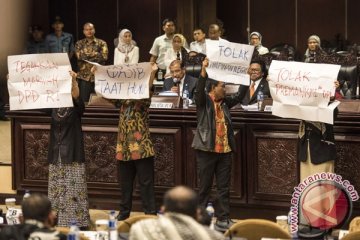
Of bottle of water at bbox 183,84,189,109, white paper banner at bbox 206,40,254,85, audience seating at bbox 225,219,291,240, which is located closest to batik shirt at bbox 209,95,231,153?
white paper banner at bbox 206,40,254,85

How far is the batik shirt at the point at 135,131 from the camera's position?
7570 millimetres

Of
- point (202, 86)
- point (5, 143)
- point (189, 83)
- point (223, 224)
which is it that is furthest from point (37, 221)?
point (5, 143)

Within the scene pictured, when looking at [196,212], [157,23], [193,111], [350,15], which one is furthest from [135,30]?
[196,212]

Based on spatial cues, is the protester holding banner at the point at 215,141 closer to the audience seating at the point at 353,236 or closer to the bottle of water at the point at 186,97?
the bottle of water at the point at 186,97

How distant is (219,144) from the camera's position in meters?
7.37

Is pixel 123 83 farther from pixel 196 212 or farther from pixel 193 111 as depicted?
pixel 196 212

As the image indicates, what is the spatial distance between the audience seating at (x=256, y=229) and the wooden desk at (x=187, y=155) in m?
2.65

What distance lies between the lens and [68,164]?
7.48 meters

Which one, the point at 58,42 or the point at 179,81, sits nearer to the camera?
the point at 179,81

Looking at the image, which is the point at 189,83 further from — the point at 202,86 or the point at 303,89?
the point at 303,89

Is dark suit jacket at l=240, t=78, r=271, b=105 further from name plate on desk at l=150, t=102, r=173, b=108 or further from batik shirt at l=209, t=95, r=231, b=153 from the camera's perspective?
batik shirt at l=209, t=95, r=231, b=153

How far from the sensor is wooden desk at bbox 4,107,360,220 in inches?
306

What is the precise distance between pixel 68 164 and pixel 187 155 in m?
1.24

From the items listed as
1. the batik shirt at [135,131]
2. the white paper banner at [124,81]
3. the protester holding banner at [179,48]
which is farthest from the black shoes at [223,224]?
the protester holding banner at [179,48]
